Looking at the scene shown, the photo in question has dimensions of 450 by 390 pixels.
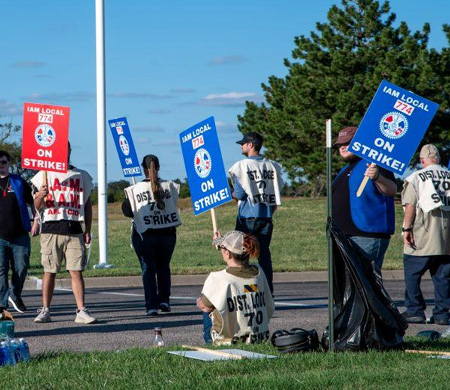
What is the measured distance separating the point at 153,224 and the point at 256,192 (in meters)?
1.47

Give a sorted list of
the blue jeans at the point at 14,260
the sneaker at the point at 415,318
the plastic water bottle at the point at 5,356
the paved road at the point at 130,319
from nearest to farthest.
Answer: the plastic water bottle at the point at 5,356
the paved road at the point at 130,319
the sneaker at the point at 415,318
the blue jeans at the point at 14,260

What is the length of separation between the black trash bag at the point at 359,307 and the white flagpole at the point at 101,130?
46.7 feet

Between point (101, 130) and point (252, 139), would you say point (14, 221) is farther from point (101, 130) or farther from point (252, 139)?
point (101, 130)

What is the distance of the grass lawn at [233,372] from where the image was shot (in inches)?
241

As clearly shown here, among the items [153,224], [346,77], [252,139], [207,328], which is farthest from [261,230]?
[346,77]

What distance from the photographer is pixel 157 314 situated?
1238 cm

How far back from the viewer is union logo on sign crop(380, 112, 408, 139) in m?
7.69

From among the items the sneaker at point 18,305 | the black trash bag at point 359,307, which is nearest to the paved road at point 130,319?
the sneaker at point 18,305

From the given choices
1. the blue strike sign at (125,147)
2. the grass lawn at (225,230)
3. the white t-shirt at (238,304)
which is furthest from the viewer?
the blue strike sign at (125,147)

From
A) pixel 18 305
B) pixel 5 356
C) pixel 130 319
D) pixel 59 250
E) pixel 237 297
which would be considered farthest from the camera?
pixel 18 305

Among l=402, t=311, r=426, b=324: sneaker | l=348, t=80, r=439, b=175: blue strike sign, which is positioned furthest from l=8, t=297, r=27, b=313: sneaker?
l=348, t=80, r=439, b=175: blue strike sign

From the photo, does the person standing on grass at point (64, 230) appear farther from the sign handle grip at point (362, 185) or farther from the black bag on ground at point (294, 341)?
the black bag on ground at point (294, 341)

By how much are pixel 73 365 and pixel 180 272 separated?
38.7ft

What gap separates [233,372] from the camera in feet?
21.8
